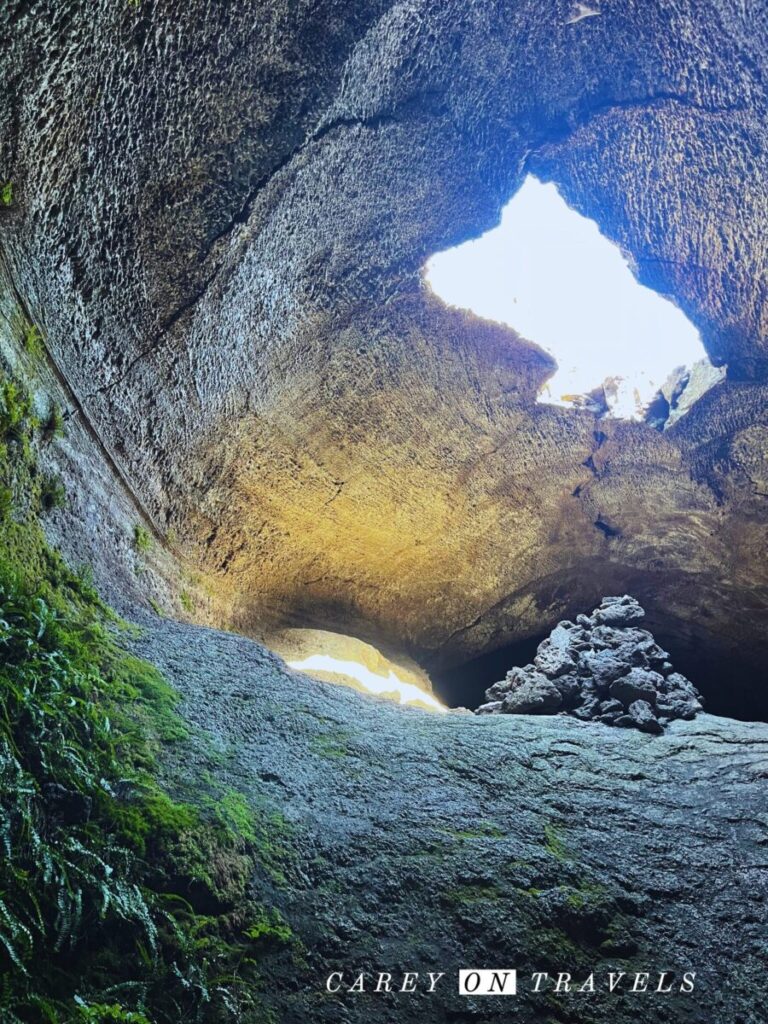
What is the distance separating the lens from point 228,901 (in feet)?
8.21

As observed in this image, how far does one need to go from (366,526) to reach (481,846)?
424 centimetres

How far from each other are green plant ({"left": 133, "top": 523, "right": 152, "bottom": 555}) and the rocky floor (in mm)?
791

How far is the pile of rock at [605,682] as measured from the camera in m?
5.00

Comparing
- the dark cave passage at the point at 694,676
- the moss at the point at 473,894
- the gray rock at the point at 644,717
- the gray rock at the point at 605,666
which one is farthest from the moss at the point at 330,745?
the dark cave passage at the point at 694,676

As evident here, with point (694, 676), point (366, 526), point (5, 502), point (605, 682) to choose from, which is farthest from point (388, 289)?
point (694, 676)

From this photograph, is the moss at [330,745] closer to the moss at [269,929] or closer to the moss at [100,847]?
the moss at [100,847]

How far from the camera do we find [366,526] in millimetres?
7062

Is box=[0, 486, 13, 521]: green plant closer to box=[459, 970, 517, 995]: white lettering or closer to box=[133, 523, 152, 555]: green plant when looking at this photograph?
box=[133, 523, 152, 555]: green plant

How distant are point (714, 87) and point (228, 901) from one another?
604 centimetres

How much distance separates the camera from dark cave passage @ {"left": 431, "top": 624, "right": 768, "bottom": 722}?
793cm

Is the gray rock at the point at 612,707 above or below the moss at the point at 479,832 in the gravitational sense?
above

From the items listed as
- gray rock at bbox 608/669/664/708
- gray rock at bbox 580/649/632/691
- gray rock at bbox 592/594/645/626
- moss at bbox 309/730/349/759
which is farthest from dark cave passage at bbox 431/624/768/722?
moss at bbox 309/730/349/759

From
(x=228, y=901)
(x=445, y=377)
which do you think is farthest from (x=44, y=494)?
(x=445, y=377)

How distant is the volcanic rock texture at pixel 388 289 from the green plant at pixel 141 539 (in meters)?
0.23
